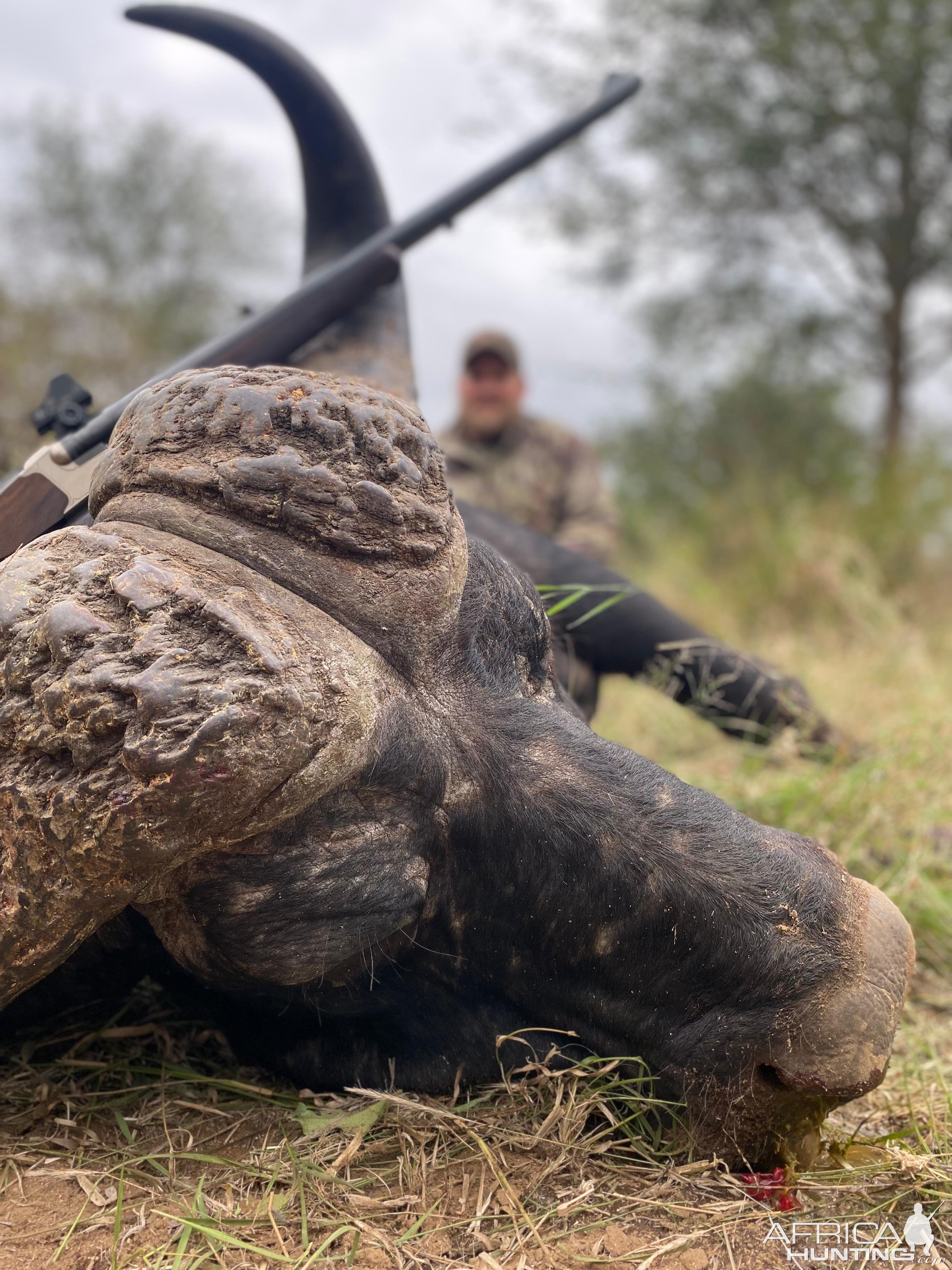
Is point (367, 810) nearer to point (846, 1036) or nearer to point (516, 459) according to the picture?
point (846, 1036)

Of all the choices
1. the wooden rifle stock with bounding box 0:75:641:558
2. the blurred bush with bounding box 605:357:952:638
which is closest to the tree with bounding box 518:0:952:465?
the blurred bush with bounding box 605:357:952:638

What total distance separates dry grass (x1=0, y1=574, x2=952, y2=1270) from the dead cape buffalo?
8cm

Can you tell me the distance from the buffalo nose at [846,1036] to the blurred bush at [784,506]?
4.46 metres

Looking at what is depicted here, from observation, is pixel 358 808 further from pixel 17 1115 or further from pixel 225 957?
pixel 17 1115

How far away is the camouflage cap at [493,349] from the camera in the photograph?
261 inches

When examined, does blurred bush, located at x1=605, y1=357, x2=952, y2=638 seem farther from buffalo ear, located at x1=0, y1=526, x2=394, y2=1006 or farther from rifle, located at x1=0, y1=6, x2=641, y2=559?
buffalo ear, located at x1=0, y1=526, x2=394, y2=1006

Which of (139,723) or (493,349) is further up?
(139,723)

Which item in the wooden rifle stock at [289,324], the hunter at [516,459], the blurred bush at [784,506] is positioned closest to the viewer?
the wooden rifle stock at [289,324]

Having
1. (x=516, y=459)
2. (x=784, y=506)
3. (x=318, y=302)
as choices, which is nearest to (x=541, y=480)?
(x=516, y=459)

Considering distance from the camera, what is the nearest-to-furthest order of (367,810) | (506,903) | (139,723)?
(139,723) → (367,810) → (506,903)

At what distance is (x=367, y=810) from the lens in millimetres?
1224

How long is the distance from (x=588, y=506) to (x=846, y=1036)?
5.19m

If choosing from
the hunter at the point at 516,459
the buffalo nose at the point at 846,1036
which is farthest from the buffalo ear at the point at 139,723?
the hunter at the point at 516,459

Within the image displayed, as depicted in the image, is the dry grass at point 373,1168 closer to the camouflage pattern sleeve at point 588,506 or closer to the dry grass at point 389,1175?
the dry grass at point 389,1175
